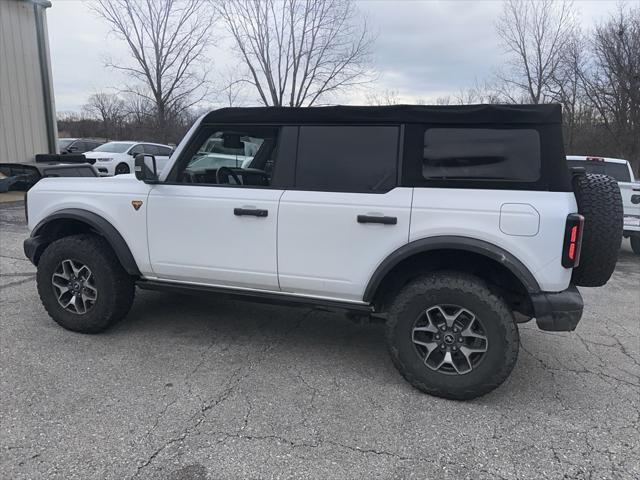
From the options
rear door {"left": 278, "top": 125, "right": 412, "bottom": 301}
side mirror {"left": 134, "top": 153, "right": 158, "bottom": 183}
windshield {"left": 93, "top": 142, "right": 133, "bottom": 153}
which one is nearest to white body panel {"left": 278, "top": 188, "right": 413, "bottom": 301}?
rear door {"left": 278, "top": 125, "right": 412, "bottom": 301}

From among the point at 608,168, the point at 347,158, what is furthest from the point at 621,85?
the point at 347,158

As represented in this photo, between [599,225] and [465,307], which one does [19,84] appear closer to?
[465,307]

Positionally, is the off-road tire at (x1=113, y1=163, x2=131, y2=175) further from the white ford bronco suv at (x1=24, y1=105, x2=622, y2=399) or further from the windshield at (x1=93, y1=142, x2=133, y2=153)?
the white ford bronco suv at (x1=24, y1=105, x2=622, y2=399)

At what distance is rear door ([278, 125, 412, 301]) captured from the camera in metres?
3.33

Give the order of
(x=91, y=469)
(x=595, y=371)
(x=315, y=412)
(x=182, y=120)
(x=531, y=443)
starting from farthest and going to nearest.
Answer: (x=182, y=120)
(x=595, y=371)
(x=315, y=412)
(x=531, y=443)
(x=91, y=469)

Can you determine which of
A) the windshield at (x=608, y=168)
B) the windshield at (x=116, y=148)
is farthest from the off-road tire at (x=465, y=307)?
the windshield at (x=116, y=148)

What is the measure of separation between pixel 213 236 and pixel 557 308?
8.00ft

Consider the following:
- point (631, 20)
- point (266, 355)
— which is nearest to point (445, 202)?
point (266, 355)

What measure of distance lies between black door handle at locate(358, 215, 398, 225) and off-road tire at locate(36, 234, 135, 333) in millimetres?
2178

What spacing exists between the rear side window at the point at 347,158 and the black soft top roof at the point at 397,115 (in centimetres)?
7

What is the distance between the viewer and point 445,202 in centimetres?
321

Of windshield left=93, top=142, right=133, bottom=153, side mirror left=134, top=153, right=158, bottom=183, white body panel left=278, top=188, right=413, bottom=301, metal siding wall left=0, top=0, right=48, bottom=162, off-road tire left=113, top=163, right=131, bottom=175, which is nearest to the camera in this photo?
white body panel left=278, top=188, right=413, bottom=301

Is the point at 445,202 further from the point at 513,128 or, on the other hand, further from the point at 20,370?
the point at 20,370

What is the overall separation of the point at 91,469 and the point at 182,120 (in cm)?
3373
